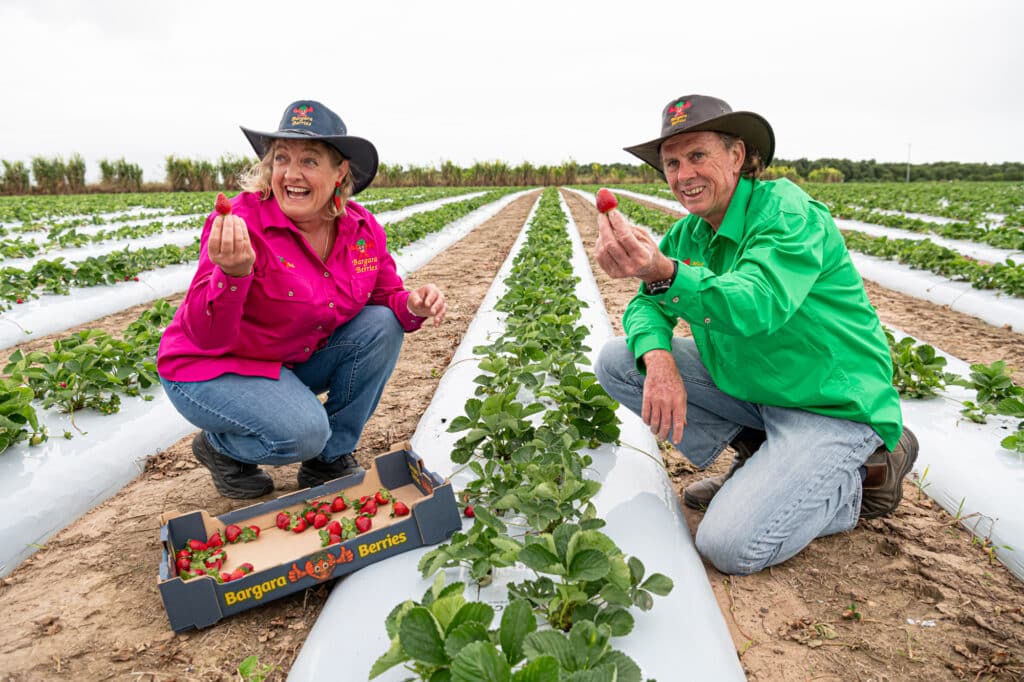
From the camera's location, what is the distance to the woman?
7.88ft

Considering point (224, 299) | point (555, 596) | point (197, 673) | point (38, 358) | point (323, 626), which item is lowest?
point (197, 673)

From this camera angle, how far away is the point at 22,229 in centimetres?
1068

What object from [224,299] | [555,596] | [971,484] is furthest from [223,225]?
[971,484]

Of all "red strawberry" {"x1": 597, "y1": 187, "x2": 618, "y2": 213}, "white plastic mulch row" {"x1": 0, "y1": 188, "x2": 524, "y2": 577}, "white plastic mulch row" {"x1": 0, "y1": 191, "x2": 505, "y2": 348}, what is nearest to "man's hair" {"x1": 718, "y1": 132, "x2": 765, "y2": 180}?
"red strawberry" {"x1": 597, "y1": 187, "x2": 618, "y2": 213}

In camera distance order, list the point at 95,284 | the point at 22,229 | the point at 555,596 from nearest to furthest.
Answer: the point at 555,596 → the point at 95,284 → the point at 22,229

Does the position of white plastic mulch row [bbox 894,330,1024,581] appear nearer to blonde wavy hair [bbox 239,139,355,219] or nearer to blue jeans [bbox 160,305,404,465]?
blue jeans [bbox 160,305,404,465]

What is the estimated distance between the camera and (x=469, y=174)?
43469 mm

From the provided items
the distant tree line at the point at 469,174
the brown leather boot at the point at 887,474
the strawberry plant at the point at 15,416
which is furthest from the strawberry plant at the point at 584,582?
the distant tree line at the point at 469,174

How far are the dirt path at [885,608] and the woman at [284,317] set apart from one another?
161 cm

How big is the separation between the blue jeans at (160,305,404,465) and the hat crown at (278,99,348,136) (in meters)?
0.82

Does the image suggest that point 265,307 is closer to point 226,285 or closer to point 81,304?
point 226,285

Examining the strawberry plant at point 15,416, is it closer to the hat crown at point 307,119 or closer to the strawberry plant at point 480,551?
the hat crown at point 307,119

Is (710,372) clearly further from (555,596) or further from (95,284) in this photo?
(95,284)

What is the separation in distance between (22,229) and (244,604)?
38.7ft
